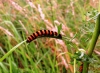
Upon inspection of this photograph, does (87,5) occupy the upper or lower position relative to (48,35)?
lower

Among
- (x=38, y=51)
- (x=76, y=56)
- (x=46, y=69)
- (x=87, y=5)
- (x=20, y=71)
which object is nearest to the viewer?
(x=76, y=56)

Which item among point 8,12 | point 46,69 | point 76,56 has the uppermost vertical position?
point 76,56

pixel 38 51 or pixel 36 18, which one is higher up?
pixel 36 18

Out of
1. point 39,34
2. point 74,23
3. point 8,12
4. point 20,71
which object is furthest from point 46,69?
point 39,34

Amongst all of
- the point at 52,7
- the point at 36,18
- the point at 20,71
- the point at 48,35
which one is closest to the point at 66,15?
the point at 52,7

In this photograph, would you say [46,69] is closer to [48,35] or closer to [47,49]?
[47,49]

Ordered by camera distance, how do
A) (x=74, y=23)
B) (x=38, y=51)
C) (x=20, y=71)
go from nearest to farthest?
(x=20, y=71), (x=38, y=51), (x=74, y=23)

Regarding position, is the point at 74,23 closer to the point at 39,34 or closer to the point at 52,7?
the point at 52,7

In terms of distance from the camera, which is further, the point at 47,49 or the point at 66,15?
the point at 66,15

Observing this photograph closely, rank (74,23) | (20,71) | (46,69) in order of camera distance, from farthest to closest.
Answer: (74,23)
(46,69)
(20,71)
